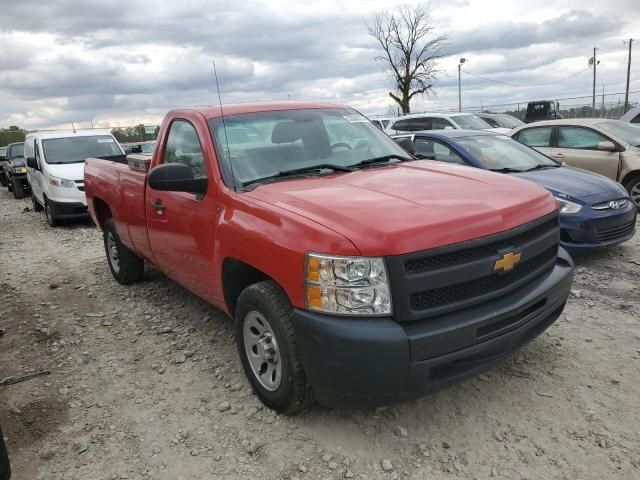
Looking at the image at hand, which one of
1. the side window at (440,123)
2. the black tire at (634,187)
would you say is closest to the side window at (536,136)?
the black tire at (634,187)

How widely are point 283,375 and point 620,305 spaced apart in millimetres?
3250

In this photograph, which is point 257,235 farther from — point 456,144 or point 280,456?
point 456,144

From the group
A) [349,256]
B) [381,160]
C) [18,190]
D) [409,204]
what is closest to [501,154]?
[381,160]

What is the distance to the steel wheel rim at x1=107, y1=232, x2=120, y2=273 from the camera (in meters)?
6.02

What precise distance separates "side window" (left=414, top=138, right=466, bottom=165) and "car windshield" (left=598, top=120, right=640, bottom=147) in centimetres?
340

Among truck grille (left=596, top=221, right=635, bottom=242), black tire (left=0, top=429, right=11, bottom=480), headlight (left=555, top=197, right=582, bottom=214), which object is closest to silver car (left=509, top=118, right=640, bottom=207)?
truck grille (left=596, top=221, right=635, bottom=242)

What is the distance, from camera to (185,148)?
13.5 ft

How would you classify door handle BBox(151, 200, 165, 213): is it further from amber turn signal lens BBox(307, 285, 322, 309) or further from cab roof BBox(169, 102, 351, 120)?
amber turn signal lens BBox(307, 285, 322, 309)

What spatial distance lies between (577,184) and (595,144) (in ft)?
10.3

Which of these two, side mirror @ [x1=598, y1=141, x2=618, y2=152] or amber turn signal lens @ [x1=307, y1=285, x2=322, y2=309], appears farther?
side mirror @ [x1=598, y1=141, x2=618, y2=152]

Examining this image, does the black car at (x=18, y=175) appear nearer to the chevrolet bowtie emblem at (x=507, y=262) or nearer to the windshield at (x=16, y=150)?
the windshield at (x=16, y=150)

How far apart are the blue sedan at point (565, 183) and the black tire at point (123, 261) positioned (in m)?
3.12

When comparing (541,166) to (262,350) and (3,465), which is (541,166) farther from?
(3,465)

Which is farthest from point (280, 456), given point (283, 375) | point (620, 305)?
point (620, 305)
